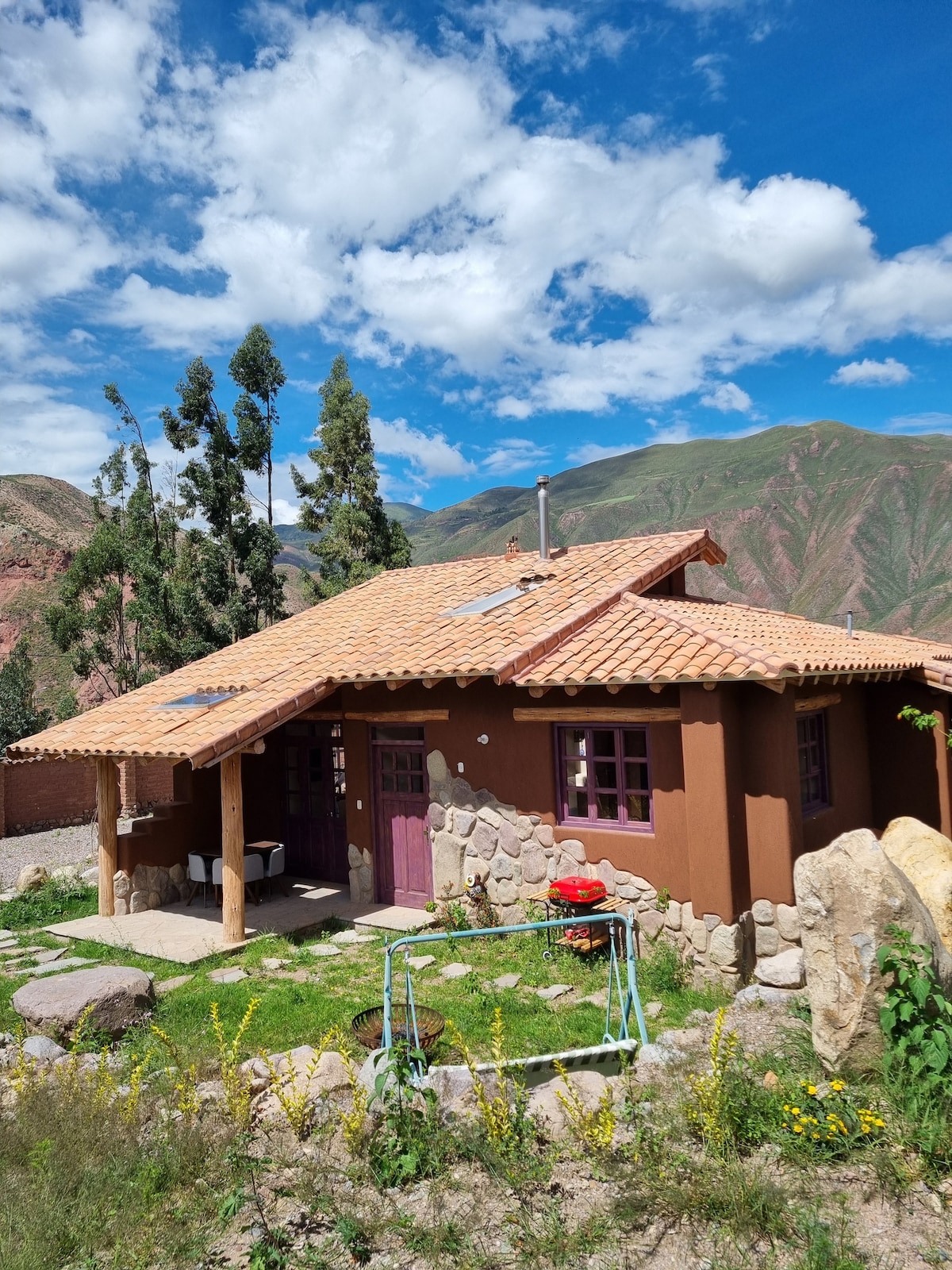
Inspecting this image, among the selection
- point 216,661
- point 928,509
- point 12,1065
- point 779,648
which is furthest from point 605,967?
point 928,509

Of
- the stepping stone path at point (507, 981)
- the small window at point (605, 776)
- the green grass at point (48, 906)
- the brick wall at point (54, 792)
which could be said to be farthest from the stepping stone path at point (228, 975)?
the brick wall at point (54, 792)

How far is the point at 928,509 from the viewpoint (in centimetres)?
9725

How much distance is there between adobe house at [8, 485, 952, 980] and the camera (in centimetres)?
818

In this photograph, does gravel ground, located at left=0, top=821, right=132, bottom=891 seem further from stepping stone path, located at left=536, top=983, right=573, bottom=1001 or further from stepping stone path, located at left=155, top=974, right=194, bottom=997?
stepping stone path, located at left=536, top=983, right=573, bottom=1001

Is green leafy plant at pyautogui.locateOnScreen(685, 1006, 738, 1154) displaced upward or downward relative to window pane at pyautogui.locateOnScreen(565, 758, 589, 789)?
downward

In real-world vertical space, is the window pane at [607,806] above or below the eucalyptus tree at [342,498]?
below

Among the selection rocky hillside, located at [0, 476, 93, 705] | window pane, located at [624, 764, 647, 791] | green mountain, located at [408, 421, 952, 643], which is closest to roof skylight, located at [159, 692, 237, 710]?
window pane, located at [624, 764, 647, 791]

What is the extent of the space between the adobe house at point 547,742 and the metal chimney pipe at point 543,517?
0.08m

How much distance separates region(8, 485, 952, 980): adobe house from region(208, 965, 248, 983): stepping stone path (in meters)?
0.76

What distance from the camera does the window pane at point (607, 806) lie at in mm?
9180

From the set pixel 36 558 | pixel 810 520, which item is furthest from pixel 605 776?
pixel 810 520

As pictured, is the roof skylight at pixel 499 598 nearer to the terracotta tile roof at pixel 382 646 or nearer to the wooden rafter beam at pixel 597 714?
the terracotta tile roof at pixel 382 646

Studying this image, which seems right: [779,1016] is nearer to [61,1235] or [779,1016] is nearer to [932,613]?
[61,1235]

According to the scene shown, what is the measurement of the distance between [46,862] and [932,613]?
7607 centimetres
